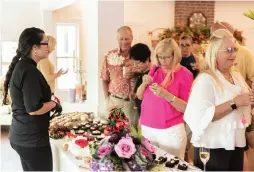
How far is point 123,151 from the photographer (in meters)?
1.79

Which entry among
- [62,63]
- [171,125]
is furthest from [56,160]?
[62,63]

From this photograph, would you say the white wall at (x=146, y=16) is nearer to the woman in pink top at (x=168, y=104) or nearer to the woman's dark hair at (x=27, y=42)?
the woman in pink top at (x=168, y=104)

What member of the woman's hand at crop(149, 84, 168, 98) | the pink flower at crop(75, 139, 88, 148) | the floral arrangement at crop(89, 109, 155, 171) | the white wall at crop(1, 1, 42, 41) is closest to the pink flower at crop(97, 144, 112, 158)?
the floral arrangement at crop(89, 109, 155, 171)

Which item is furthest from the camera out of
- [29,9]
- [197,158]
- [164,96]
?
[29,9]

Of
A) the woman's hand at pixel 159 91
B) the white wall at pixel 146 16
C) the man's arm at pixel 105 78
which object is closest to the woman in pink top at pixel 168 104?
the woman's hand at pixel 159 91

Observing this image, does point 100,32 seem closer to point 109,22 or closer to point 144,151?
point 109,22

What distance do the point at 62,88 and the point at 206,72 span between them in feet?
21.8

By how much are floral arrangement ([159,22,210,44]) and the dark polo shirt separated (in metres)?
5.38

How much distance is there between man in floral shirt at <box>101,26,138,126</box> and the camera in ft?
10.8

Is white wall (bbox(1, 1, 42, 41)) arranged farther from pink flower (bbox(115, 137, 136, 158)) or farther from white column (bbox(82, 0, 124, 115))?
pink flower (bbox(115, 137, 136, 158))

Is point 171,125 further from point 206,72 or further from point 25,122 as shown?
point 25,122

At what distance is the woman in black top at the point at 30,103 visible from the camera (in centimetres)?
215

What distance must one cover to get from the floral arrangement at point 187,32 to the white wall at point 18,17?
2730mm

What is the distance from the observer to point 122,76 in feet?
11.0
